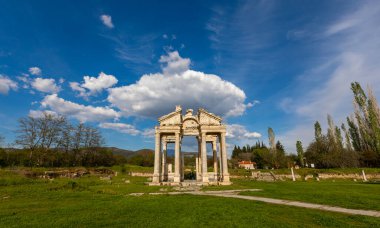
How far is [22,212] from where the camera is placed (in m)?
11.5

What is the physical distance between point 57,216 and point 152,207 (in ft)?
15.0

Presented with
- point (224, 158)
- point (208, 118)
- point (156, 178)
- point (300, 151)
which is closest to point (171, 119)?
point (208, 118)

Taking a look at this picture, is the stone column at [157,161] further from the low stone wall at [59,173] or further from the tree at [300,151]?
the tree at [300,151]

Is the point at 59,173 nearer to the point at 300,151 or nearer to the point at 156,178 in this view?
the point at 156,178

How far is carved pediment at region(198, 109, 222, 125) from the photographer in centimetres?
3284

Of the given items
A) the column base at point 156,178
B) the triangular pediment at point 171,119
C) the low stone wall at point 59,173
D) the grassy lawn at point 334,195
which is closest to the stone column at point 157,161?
the column base at point 156,178

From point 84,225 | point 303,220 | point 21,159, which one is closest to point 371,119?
point 303,220

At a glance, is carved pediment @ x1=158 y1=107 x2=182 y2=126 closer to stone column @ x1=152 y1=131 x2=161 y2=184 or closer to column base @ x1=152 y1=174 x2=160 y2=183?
stone column @ x1=152 y1=131 x2=161 y2=184

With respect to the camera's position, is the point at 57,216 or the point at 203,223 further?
the point at 57,216

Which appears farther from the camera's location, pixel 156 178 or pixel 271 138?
pixel 271 138

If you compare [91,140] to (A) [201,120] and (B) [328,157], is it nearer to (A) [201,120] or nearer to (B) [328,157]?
(A) [201,120]

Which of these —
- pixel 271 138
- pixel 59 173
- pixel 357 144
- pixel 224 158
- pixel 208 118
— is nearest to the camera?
pixel 224 158

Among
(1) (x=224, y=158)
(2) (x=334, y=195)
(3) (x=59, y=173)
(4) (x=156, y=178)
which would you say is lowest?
(2) (x=334, y=195)

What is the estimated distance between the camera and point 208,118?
33.0 meters
